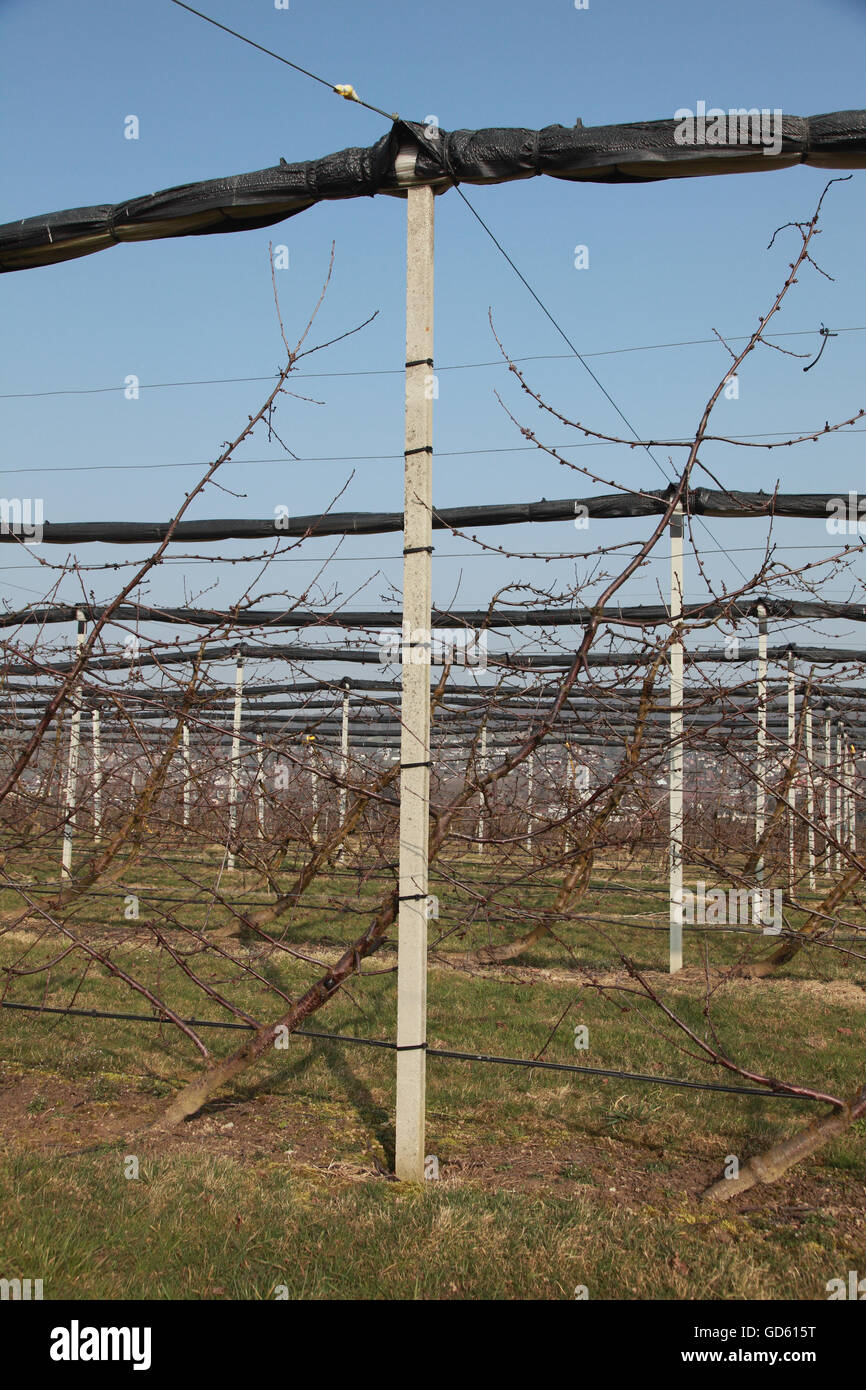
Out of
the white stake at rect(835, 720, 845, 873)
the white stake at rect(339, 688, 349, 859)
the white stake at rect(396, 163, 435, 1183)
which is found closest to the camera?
the white stake at rect(396, 163, 435, 1183)

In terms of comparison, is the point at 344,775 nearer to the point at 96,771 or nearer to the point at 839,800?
the point at 96,771

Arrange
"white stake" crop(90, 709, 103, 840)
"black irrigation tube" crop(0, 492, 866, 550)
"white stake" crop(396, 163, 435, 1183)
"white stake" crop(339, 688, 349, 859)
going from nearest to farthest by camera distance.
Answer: "white stake" crop(396, 163, 435, 1183)
"white stake" crop(339, 688, 349, 859)
"white stake" crop(90, 709, 103, 840)
"black irrigation tube" crop(0, 492, 866, 550)

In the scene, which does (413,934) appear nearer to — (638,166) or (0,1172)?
(0,1172)

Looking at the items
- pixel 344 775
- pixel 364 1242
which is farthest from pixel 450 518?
pixel 364 1242

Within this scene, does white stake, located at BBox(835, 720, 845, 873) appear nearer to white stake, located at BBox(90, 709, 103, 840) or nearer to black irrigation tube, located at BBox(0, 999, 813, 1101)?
black irrigation tube, located at BBox(0, 999, 813, 1101)

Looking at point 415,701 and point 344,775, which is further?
point 344,775

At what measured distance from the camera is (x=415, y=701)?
374 centimetres

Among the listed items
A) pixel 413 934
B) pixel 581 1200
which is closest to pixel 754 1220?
pixel 581 1200

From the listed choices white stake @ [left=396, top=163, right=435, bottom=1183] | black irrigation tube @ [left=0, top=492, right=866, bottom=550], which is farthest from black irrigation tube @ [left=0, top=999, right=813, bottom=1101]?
black irrigation tube @ [left=0, top=492, right=866, bottom=550]

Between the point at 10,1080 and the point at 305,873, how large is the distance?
3045 mm

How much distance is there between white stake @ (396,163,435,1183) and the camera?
3.68 meters

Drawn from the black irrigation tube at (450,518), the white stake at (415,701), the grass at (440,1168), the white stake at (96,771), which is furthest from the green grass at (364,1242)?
the black irrigation tube at (450,518)

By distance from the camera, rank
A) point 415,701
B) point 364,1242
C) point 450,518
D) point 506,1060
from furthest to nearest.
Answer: point 450,518, point 506,1060, point 415,701, point 364,1242
